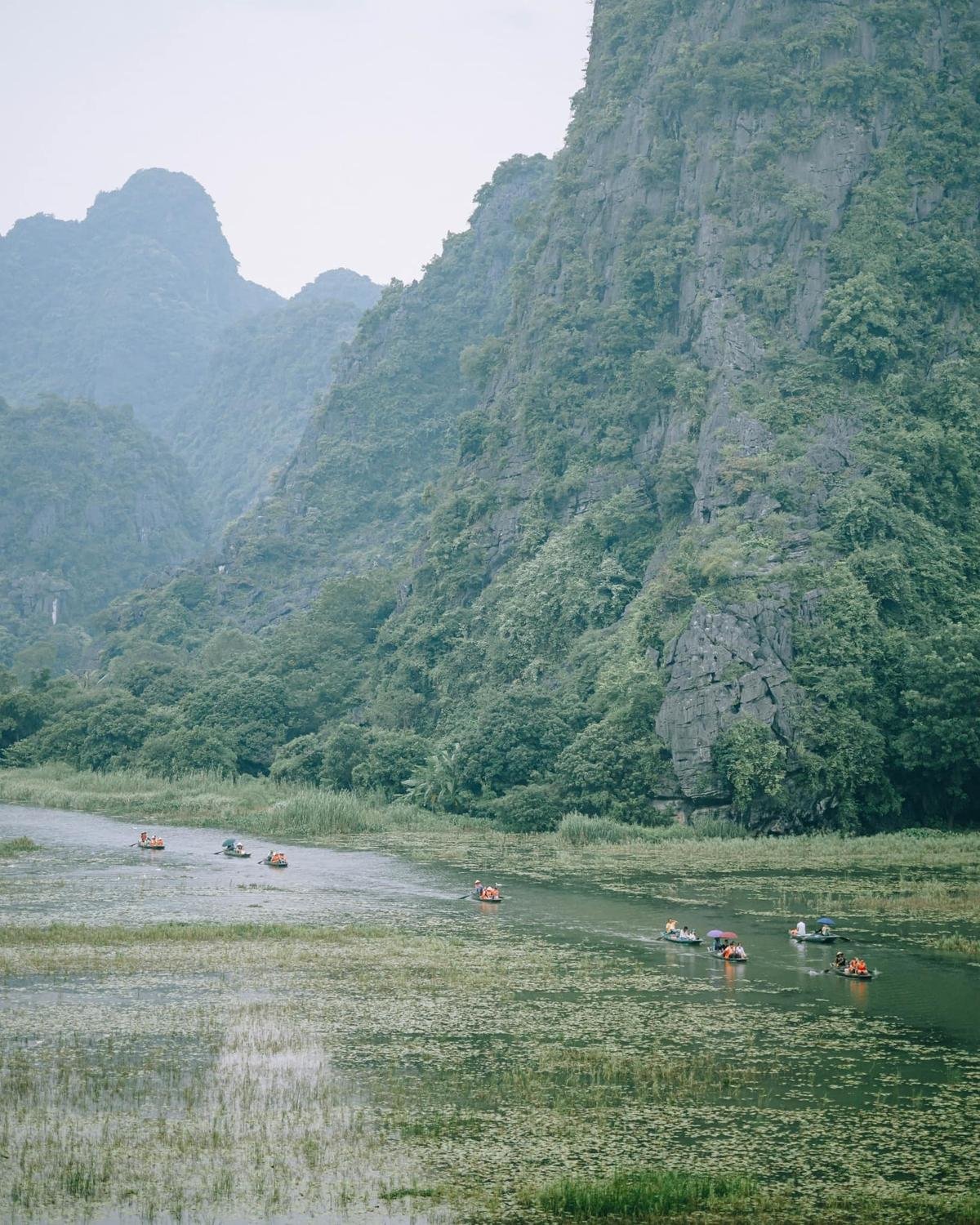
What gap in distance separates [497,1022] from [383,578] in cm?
6803

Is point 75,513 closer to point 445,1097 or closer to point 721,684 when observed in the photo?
point 721,684

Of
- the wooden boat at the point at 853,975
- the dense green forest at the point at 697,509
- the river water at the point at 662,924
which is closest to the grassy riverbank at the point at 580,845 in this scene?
the river water at the point at 662,924

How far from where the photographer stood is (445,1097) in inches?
828

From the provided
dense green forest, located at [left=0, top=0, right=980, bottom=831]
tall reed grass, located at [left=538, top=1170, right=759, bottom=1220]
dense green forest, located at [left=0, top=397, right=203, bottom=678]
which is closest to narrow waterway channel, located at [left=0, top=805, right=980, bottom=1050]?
tall reed grass, located at [left=538, top=1170, right=759, bottom=1220]

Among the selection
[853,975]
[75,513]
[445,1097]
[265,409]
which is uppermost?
[265,409]

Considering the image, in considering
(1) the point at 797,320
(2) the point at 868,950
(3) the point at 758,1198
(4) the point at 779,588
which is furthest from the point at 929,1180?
(1) the point at 797,320

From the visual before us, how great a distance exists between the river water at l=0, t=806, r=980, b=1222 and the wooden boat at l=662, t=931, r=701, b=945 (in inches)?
10.2

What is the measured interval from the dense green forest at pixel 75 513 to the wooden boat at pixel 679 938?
105734mm

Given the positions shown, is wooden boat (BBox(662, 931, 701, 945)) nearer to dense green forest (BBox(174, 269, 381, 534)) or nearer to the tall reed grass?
the tall reed grass

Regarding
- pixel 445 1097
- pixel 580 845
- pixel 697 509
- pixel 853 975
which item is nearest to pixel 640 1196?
pixel 445 1097

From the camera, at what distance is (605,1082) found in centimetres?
2184

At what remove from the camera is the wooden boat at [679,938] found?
107 feet

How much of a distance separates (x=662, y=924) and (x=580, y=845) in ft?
51.8

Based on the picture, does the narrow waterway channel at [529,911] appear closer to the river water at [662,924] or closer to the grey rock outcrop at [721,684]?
the river water at [662,924]
